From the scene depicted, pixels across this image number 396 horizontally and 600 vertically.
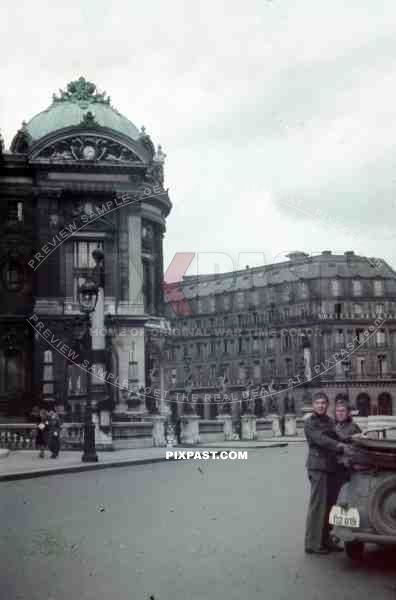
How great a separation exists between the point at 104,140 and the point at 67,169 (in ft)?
7.79

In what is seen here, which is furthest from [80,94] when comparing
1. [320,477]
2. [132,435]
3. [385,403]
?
[320,477]

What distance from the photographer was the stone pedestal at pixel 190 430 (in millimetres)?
36844

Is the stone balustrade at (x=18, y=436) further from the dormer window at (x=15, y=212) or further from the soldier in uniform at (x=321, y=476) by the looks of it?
the soldier in uniform at (x=321, y=476)

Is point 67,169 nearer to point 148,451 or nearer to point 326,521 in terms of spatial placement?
point 148,451

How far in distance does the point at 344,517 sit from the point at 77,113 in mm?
42499

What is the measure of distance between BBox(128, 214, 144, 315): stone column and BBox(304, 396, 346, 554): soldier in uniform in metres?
35.7

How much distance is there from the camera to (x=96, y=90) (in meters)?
51.1

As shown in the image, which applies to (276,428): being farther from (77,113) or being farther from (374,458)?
(374,458)

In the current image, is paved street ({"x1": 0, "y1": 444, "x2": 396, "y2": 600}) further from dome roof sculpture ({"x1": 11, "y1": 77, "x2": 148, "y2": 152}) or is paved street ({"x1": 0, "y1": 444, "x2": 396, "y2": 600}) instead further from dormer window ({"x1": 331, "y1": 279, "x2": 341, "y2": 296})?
dormer window ({"x1": 331, "y1": 279, "x2": 341, "y2": 296})

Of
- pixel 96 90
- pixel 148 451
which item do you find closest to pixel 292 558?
pixel 148 451

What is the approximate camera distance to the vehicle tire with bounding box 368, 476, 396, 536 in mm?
9188

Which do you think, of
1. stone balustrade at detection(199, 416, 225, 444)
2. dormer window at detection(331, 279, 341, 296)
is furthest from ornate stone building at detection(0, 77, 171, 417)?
dormer window at detection(331, 279, 341, 296)

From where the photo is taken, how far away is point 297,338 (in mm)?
76938

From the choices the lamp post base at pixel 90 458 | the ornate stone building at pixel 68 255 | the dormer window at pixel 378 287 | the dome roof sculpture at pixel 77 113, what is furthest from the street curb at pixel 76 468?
the dormer window at pixel 378 287
